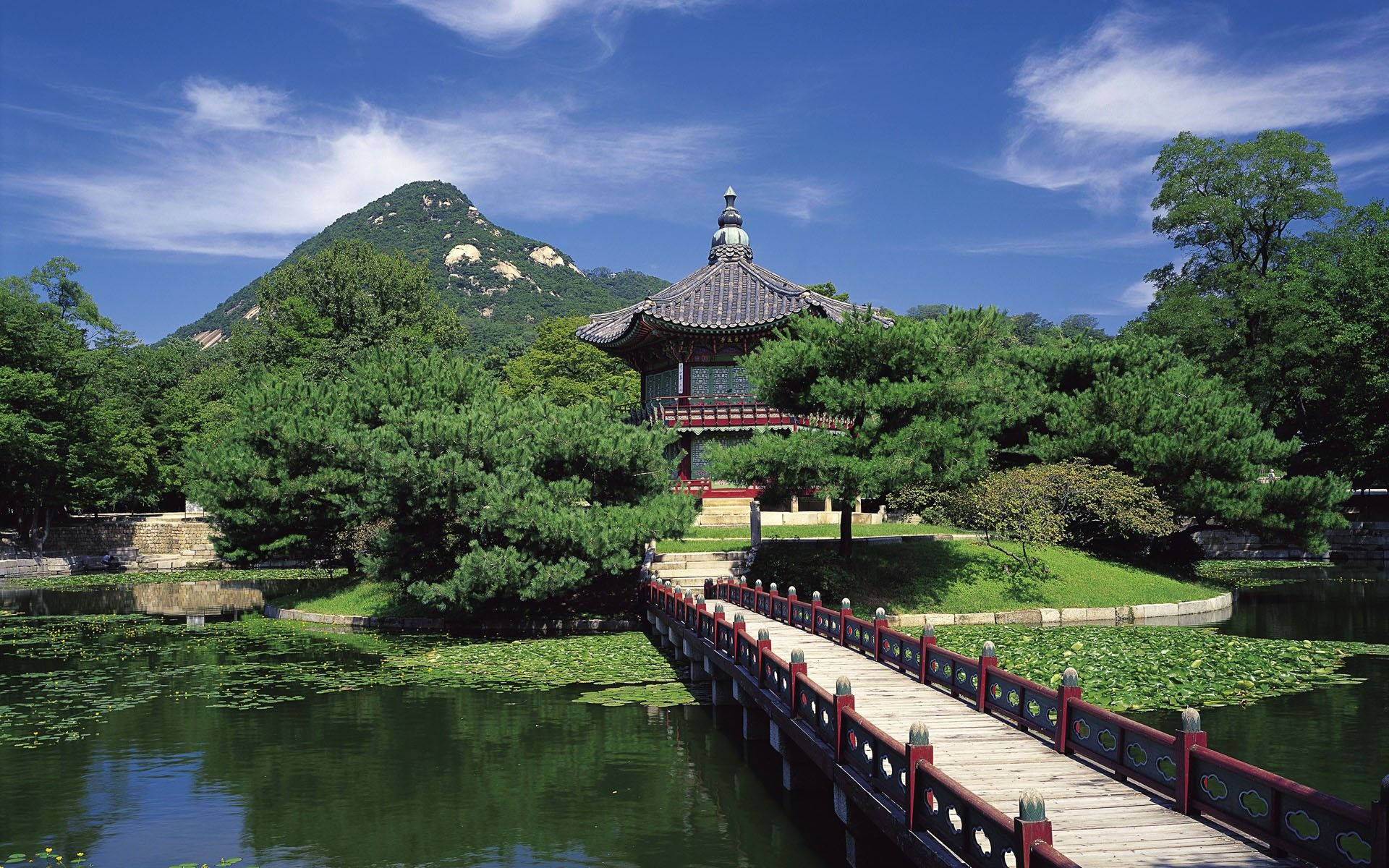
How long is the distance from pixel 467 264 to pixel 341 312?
101610 mm

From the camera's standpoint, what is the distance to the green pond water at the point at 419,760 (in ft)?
34.5

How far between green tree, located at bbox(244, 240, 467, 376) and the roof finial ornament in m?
17.9

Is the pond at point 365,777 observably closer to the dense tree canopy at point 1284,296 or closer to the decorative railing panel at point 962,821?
the decorative railing panel at point 962,821

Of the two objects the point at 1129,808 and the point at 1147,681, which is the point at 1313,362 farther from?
the point at 1129,808

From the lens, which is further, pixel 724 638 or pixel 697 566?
pixel 697 566

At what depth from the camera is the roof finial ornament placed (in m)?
40.8

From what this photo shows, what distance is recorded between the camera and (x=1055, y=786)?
8633 mm

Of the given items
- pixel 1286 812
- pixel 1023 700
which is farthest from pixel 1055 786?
pixel 1286 812

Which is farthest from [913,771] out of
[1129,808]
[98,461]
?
[98,461]

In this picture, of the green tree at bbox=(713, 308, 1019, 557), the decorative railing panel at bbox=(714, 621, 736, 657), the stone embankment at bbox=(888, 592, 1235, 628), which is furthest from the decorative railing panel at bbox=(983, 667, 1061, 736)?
the stone embankment at bbox=(888, 592, 1235, 628)

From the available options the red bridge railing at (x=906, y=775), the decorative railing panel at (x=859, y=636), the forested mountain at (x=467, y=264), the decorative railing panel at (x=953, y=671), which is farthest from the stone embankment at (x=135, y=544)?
the forested mountain at (x=467, y=264)

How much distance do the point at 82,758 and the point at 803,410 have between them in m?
17.1

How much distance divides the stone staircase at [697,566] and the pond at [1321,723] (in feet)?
40.1

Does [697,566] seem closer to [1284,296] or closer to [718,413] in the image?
[718,413]
